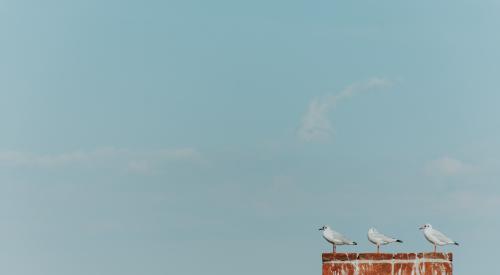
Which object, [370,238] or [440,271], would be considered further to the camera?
[370,238]

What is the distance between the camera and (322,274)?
23422mm

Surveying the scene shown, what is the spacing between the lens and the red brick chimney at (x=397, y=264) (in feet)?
75.0

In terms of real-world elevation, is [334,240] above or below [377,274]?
above

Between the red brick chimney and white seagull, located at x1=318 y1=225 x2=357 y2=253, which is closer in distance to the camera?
the red brick chimney

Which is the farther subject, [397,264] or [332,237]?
[332,237]

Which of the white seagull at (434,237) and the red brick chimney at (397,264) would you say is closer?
the red brick chimney at (397,264)

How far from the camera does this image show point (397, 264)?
22922 mm

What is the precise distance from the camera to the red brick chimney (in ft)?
75.0

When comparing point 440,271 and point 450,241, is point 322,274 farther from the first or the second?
point 450,241

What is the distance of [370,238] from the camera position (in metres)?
33.1

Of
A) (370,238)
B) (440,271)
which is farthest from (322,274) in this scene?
(370,238)

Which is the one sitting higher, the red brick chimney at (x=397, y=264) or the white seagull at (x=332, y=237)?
the white seagull at (x=332, y=237)

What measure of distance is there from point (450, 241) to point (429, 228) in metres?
0.73

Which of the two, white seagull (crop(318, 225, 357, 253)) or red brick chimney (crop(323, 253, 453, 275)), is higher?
white seagull (crop(318, 225, 357, 253))
